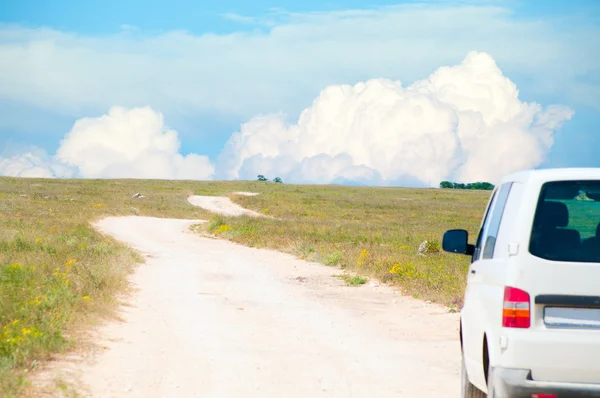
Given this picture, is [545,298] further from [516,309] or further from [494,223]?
[494,223]

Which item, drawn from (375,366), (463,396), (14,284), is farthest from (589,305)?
(14,284)

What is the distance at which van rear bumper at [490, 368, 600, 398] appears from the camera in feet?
17.3

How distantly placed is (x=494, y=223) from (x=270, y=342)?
5.26 m

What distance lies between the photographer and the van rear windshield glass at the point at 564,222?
5434mm

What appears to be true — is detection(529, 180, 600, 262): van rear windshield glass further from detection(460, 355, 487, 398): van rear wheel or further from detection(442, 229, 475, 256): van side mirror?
detection(460, 355, 487, 398): van rear wheel

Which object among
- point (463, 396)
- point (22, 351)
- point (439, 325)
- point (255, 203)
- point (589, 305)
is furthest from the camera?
point (255, 203)

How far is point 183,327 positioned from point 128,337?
111 cm

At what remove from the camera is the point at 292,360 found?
32.4ft

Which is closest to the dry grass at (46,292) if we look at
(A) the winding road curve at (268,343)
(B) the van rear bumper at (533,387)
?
(A) the winding road curve at (268,343)

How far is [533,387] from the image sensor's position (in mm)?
5285

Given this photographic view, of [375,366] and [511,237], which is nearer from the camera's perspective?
[511,237]

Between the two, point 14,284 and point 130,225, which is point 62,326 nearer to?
point 14,284

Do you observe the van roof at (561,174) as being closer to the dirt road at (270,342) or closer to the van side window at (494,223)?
the van side window at (494,223)

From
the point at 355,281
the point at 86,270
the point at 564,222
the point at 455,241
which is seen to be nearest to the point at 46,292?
the point at 86,270
